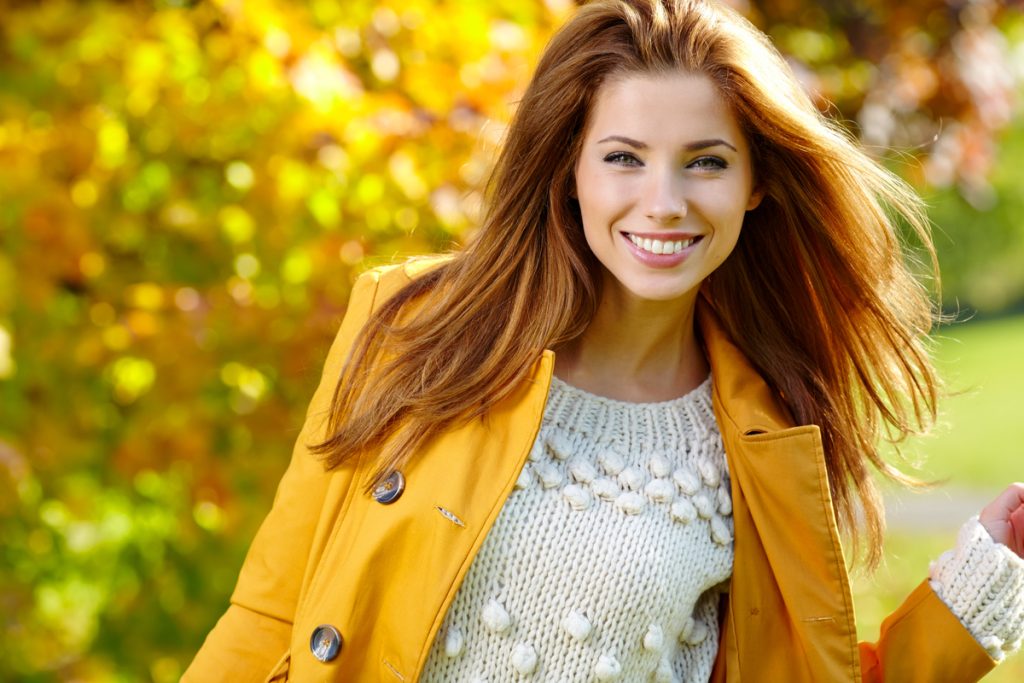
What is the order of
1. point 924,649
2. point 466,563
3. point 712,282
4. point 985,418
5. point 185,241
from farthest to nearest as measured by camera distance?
point 985,418, point 185,241, point 712,282, point 924,649, point 466,563

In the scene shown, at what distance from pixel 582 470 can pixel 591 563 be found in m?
0.17

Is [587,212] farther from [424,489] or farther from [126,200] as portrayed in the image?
[126,200]

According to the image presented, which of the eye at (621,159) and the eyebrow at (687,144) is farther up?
the eyebrow at (687,144)

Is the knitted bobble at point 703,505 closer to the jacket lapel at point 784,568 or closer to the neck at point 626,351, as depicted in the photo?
the jacket lapel at point 784,568

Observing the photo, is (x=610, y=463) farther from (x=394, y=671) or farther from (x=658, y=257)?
(x=394, y=671)

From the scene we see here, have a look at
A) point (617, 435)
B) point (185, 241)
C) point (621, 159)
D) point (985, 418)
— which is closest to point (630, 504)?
point (617, 435)

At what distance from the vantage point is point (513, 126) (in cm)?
252

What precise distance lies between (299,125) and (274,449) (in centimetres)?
89

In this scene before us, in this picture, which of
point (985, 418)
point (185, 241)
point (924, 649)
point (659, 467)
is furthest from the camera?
point (985, 418)

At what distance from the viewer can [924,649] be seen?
254cm

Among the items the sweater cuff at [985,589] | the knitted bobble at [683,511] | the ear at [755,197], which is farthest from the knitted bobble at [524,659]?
the ear at [755,197]

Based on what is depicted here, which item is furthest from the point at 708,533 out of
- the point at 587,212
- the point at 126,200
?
the point at 126,200

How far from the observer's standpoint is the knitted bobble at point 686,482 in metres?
2.45

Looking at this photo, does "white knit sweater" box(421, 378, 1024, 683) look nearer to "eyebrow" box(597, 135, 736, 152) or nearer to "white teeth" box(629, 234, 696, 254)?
→ "white teeth" box(629, 234, 696, 254)
